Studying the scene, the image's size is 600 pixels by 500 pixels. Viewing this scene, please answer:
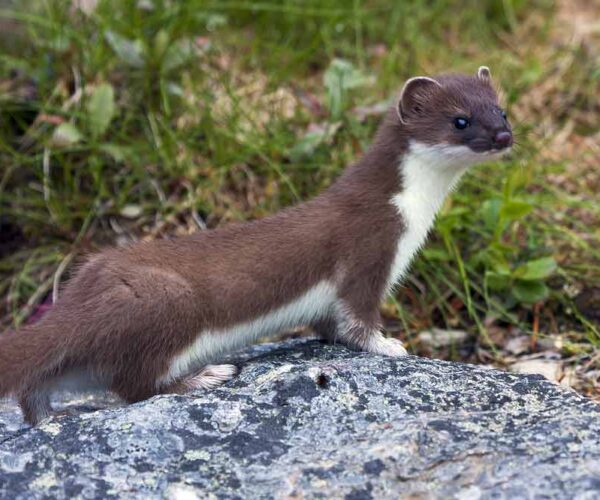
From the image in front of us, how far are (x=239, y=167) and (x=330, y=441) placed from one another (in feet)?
9.07

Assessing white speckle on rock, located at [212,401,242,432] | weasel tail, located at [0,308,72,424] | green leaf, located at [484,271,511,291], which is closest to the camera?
white speckle on rock, located at [212,401,242,432]

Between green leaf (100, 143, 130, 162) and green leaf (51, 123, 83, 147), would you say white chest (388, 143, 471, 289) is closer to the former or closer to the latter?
green leaf (100, 143, 130, 162)

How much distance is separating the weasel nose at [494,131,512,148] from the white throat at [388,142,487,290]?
0.15 meters

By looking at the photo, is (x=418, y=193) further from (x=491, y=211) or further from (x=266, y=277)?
(x=491, y=211)

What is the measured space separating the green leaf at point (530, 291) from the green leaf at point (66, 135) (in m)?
2.47

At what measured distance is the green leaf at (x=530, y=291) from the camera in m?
4.62

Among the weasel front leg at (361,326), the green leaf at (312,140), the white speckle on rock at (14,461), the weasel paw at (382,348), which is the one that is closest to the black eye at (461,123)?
the weasel front leg at (361,326)

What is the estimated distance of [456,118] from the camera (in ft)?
12.0

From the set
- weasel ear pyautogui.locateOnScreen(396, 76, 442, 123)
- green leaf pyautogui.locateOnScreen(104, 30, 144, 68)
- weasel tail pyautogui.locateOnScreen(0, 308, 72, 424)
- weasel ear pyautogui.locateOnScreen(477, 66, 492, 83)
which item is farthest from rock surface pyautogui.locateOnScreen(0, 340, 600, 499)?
green leaf pyautogui.locateOnScreen(104, 30, 144, 68)

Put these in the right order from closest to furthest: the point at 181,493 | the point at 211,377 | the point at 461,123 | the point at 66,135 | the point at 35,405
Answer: the point at 181,493
the point at 35,405
the point at 211,377
the point at 461,123
the point at 66,135

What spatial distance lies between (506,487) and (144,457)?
3.48ft

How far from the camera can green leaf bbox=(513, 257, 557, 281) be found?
4.57 meters

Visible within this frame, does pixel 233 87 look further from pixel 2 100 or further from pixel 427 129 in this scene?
pixel 427 129

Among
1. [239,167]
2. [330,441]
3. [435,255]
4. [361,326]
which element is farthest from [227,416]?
[239,167]
